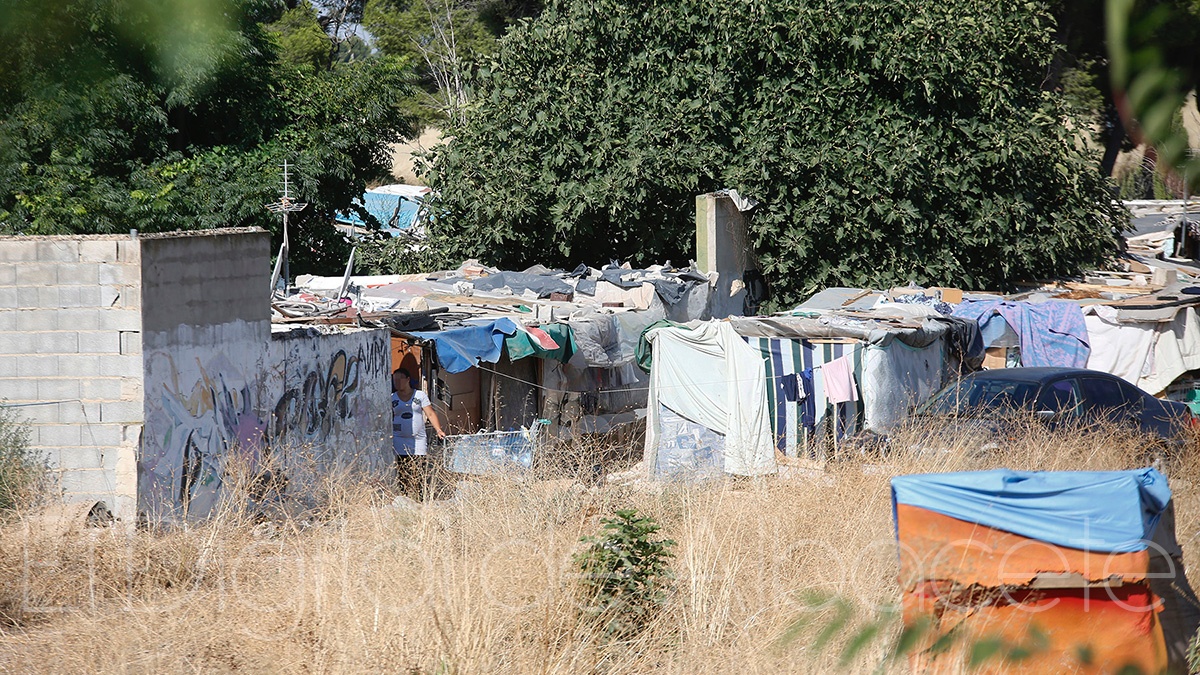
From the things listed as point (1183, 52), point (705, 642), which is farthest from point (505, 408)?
point (1183, 52)

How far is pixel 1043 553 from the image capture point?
17.3 ft

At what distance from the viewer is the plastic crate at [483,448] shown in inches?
417

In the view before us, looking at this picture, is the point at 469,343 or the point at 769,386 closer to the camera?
the point at 469,343

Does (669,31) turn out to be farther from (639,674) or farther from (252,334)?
(639,674)

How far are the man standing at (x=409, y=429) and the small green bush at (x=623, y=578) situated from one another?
506 cm

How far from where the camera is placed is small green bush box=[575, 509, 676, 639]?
19.4ft

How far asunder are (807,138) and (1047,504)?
1357 cm

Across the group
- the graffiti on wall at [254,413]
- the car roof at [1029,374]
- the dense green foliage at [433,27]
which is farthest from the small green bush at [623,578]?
the dense green foliage at [433,27]

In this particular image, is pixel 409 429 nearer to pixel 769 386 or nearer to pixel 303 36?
pixel 769 386

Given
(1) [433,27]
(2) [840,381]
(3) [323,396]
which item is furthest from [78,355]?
(1) [433,27]

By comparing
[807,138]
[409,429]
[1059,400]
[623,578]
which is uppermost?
[807,138]

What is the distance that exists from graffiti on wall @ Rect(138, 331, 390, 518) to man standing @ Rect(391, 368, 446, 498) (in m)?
0.24

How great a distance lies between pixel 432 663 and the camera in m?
5.12

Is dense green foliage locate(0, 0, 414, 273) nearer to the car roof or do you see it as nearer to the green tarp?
the green tarp
